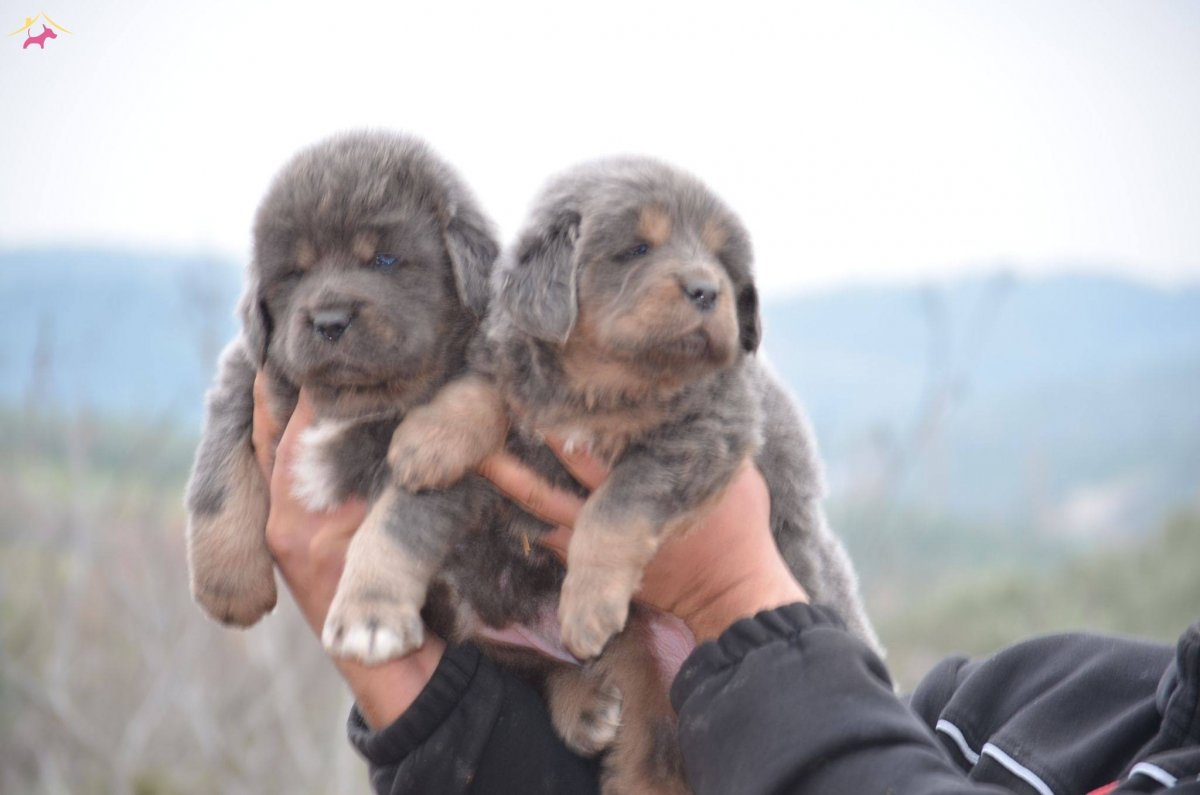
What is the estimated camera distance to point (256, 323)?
9.57 feet

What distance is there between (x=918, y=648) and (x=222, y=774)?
15.1ft

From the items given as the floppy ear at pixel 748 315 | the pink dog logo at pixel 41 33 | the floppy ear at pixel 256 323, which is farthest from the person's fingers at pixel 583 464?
the pink dog logo at pixel 41 33

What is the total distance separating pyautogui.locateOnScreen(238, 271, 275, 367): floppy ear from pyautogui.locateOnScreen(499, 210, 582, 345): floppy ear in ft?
2.27

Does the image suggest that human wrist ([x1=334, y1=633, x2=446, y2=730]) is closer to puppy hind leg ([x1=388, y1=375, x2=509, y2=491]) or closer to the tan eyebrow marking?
puppy hind leg ([x1=388, y1=375, x2=509, y2=491])

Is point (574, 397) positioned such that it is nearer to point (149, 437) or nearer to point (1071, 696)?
point (1071, 696)

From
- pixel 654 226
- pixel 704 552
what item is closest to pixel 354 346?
pixel 654 226

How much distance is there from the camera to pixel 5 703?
647cm

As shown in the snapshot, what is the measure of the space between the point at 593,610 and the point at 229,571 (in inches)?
42.5

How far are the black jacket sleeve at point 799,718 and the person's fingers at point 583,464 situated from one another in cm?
57

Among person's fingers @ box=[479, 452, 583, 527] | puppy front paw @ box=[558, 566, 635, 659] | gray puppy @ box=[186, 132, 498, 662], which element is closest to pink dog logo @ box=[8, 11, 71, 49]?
gray puppy @ box=[186, 132, 498, 662]

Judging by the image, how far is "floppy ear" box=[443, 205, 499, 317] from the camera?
9.55 feet

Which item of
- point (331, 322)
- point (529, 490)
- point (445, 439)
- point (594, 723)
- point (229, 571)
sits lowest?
point (594, 723)

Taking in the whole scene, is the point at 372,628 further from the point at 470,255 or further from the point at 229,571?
the point at 470,255

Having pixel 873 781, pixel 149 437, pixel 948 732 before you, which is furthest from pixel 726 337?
pixel 149 437
